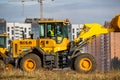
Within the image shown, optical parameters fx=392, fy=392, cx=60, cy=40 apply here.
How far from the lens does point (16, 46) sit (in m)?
24.3

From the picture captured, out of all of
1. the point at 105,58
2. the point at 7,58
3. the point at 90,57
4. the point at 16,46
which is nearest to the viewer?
the point at 90,57

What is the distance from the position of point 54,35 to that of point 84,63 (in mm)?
2653

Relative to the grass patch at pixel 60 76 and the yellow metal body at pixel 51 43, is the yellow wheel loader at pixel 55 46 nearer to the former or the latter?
the yellow metal body at pixel 51 43

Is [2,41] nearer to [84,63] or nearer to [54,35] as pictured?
[54,35]

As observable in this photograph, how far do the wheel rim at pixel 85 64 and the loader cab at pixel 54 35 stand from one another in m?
1.87

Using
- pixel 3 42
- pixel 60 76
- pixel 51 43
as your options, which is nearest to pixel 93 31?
pixel 51 43

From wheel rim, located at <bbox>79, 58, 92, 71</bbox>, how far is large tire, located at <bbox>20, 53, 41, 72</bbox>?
2.50 meters

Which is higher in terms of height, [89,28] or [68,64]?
[89,28]

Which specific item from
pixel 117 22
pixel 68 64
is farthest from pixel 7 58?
pixel 117 22

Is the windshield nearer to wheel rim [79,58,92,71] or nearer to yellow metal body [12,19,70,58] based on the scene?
yellow metal body [12,19,70,58]

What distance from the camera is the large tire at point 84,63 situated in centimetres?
2102

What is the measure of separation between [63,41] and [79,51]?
1.09 metres

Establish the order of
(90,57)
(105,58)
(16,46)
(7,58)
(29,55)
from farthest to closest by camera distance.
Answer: (105,58), (7,58), (16,46), (29,55), (90,57)

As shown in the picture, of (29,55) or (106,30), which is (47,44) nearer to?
(29,55)
